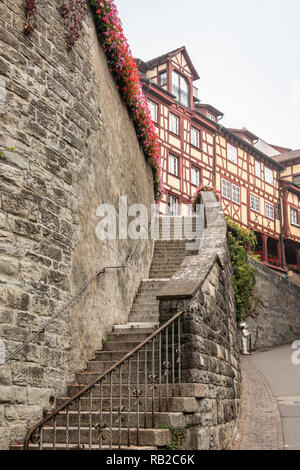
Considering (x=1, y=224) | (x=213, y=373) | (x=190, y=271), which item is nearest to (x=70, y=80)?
(x=1, y=224)

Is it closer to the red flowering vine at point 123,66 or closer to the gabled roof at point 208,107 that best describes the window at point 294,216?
the gabled roof at point 208,107

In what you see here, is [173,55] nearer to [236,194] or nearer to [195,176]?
[195,176]

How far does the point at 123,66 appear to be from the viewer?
30.0 ft

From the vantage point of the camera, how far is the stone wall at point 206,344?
5.01 meters

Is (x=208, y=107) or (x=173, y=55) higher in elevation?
(x=173, y=55)

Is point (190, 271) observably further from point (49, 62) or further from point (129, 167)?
point (129, 167)

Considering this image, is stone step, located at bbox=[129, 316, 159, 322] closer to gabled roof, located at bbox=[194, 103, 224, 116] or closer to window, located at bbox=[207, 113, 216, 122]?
gabled roof, located at bbox=[194, 103, 224, 116]

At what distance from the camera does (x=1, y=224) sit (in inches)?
205

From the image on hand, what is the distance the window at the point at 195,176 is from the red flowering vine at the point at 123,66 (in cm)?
1131

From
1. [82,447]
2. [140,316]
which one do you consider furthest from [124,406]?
[140,316]

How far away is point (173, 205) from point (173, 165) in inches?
70.7

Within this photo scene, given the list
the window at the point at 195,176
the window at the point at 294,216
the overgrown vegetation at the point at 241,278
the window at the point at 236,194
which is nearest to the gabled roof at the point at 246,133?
the window at the point at 236,194

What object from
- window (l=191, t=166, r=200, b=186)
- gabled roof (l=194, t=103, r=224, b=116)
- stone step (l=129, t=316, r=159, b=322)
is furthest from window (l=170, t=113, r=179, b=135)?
stone step (l=129, t=316, r=159, b=322)

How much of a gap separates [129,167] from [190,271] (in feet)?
14.2
